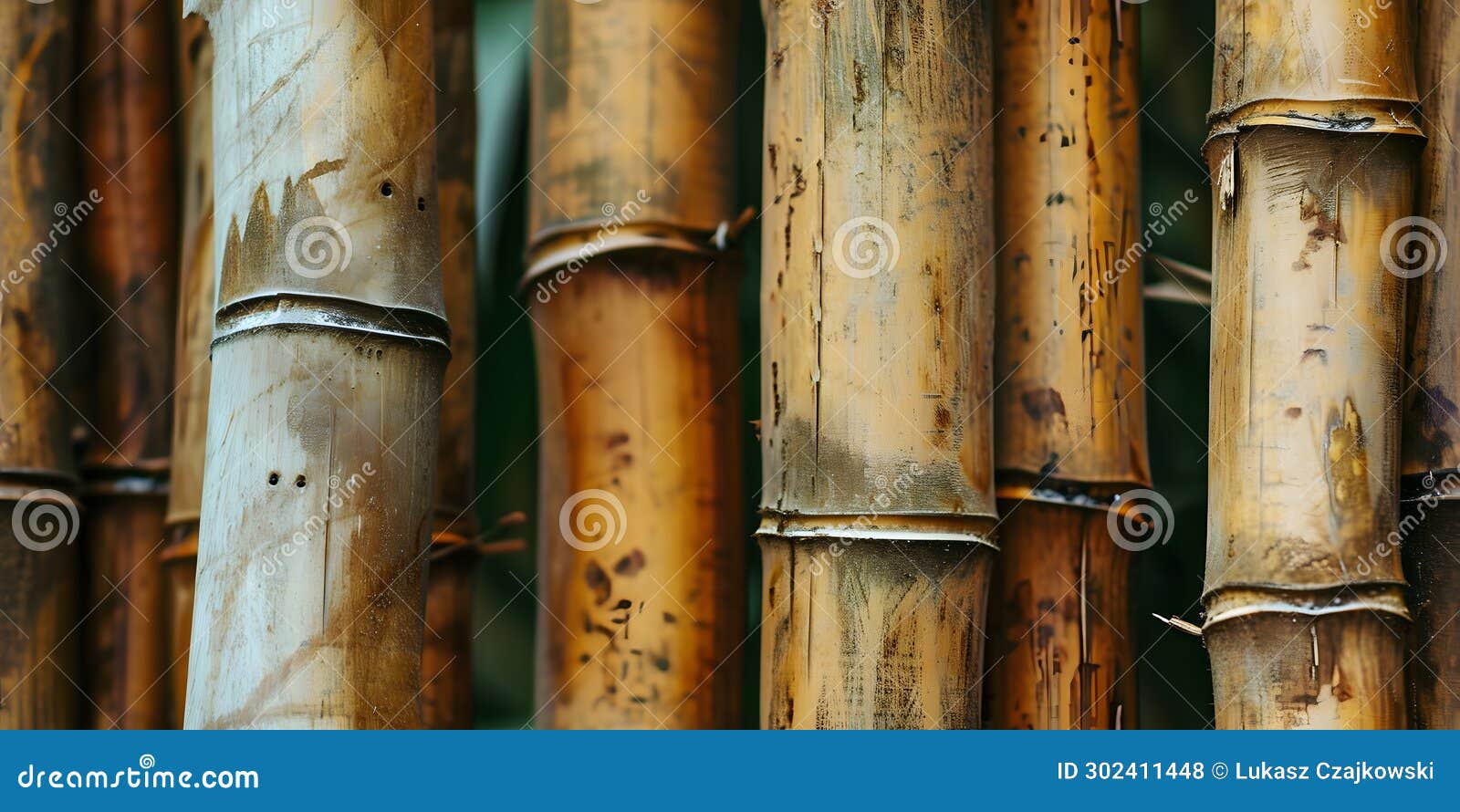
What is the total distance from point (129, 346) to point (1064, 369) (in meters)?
1.44

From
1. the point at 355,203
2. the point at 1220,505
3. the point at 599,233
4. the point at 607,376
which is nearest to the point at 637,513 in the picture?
the point at 607,376

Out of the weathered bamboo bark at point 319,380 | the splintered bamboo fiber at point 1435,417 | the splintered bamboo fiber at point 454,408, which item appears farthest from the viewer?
the splintered bamboo fiber at point 454,408

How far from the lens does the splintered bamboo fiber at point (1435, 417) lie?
2.18 m

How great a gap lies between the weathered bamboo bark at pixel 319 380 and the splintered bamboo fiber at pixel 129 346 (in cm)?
60

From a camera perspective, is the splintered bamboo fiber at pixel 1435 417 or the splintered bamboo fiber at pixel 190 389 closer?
the splintered bamboo fiber at pixel 1435 417

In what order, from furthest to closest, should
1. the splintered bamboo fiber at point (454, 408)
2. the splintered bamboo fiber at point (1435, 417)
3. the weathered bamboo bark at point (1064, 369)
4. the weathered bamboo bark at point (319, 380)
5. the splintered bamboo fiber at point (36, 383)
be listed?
the splintered bamboo fiber at point (454, 408) → the splintered bamboo fiber at point (36, 383) → the weathered bamboo bark at point (1064, 369) → the splintered bamboo fiber at point (1435, 417) → the weathered bamboo bark at point (319, 380)

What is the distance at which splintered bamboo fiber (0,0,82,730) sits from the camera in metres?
2.58

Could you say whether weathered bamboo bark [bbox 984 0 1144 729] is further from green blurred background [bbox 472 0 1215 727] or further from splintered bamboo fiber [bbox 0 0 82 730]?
splintered bamboo fiber [bbox 0 0 82 730]

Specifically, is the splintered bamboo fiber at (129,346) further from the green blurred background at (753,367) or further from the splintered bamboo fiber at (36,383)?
the green blurred background at (753,367)

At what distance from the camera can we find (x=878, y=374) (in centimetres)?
218

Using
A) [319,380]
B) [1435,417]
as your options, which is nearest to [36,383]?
[319,380]

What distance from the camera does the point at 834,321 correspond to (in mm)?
2211

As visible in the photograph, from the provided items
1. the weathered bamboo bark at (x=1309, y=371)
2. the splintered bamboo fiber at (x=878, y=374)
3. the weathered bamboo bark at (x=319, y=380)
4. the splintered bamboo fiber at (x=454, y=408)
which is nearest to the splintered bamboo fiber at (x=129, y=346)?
the splintered bamboo fiber at (x=454, y=408)

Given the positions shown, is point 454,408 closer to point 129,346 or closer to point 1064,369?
point 129,346
